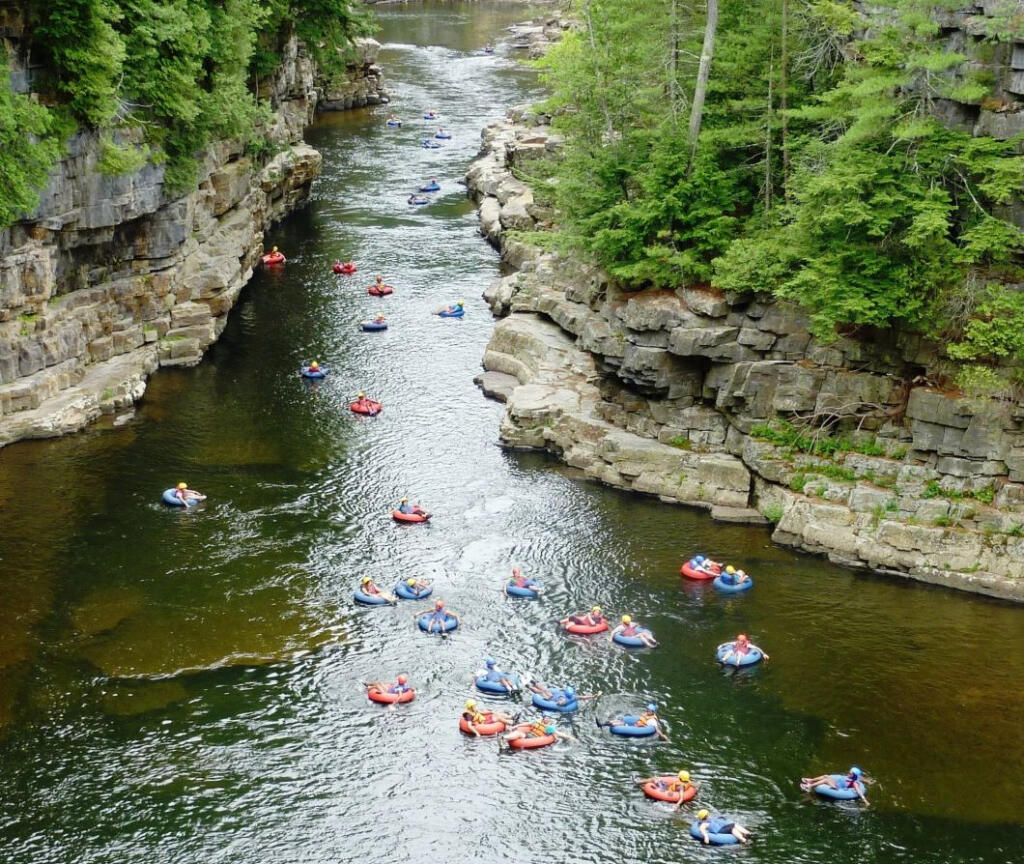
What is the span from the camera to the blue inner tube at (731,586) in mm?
41281

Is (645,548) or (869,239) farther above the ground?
(869,239)

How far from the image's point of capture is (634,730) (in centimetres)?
3425

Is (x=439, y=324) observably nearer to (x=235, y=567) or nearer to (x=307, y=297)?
(x=307, y=297)

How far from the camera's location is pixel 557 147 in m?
75.2

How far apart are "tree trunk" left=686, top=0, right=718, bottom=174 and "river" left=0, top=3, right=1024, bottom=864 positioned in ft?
47.6

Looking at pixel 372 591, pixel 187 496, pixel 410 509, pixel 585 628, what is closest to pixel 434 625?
pixel 372 591

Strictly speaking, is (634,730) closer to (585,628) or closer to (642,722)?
(642,722)

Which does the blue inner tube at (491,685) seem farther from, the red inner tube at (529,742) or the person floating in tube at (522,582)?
the person floating in tube at (522,582)

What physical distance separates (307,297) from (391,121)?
124 feet

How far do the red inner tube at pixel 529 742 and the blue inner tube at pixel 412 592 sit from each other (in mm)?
7357

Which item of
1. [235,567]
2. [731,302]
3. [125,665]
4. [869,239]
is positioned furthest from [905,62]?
[125,665]

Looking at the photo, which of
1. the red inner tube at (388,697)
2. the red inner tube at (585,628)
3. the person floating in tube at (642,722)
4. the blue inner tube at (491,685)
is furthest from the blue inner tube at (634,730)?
the red inner tube at (388,697)

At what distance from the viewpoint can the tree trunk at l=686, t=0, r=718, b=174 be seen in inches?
1923

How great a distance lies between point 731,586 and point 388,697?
12.7 m
